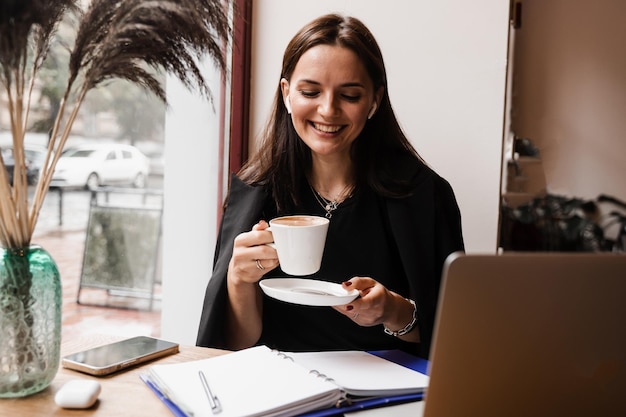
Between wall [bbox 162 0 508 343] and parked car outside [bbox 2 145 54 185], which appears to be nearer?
parked car outside [bbox 2 145 54 185]

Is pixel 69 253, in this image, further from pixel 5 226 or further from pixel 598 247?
pixel 598 247

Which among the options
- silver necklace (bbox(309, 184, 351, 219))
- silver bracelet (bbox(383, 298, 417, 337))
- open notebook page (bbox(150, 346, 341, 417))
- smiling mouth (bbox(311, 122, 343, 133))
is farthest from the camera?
silver necklace (bbox(309, 184, 351, 219))

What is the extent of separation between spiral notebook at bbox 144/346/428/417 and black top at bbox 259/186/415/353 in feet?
1.35

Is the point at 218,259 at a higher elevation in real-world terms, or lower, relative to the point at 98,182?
lower

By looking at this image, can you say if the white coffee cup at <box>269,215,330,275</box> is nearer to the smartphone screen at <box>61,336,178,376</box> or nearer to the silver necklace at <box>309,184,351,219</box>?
the smartphone screen at <box>61,336,178,376</box>

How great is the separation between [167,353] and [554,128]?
3.28 ft

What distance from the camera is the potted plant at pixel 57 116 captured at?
2.79 feet

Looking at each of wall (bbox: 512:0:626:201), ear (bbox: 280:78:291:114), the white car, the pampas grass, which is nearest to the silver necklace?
ear (bbox: 280:78:291:114)

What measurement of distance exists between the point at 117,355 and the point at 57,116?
0.44 meters

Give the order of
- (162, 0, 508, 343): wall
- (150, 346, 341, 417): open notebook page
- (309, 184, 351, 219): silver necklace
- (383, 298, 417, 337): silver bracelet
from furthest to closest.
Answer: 1. (162, 0, 508, 343): wall
2. (309, 184, 351, 219): silver necklace
3. (383, 298, 417, 337): silver bracelet
4. (150, 346, 341, 417): open notebook page

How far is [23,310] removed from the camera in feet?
2.80

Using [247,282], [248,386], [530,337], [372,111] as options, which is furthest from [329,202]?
[530,337]

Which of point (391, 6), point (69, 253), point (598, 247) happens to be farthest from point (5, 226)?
point (69, 253)

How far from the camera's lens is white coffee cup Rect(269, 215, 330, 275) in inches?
42.9
